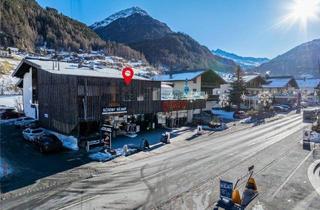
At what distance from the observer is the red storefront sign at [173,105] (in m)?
32.4

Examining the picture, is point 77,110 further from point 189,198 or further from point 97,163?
point 189,198

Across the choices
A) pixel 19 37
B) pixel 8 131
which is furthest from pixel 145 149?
pixel 19 37

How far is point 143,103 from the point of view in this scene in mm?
29484

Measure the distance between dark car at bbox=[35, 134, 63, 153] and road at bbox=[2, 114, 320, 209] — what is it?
527 cm

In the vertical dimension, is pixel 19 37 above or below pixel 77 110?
above

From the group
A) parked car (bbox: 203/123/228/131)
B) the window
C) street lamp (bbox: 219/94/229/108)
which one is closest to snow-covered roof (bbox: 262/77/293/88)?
street lamp (bbox: 219/94/229/108)

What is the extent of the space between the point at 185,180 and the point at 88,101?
41.1ft

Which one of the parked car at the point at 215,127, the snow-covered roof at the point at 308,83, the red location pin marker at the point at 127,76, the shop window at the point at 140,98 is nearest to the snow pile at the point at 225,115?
the parked car at the point at 215,127

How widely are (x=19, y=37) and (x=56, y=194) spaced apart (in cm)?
14898

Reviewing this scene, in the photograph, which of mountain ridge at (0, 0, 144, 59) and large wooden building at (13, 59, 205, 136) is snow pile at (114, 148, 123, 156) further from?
mountain ridge at (0, 0, 144, 59)

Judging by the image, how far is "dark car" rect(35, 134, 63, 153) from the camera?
21.4 m

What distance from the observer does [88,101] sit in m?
23.4

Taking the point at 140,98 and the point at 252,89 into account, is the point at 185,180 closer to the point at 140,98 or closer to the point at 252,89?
the point at 140,98

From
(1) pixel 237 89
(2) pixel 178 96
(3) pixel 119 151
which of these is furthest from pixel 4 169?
(1) pixel 237 89
